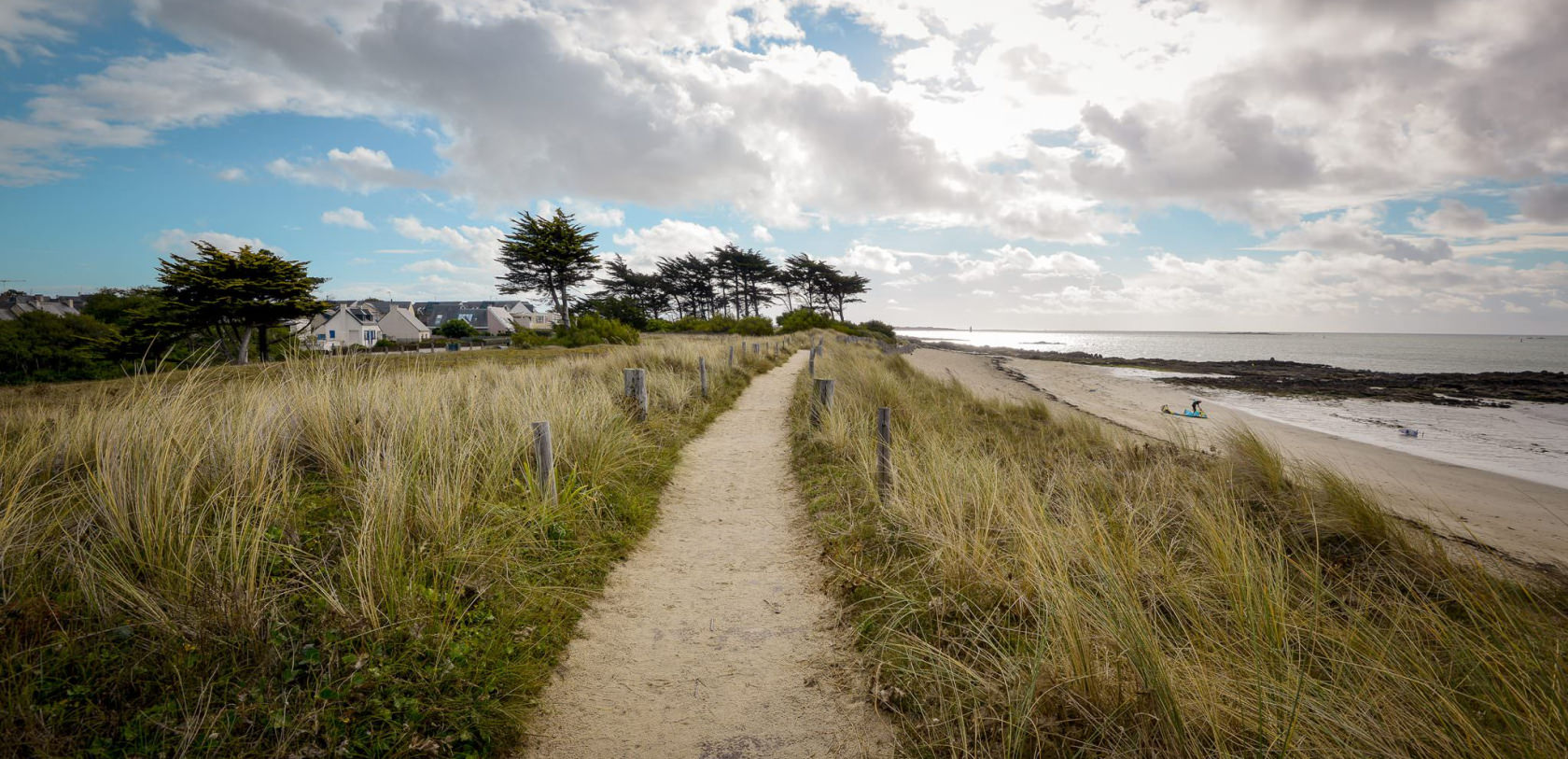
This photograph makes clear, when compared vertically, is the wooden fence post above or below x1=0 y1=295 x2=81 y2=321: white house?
below

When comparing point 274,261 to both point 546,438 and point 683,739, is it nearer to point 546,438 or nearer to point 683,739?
point 546,438

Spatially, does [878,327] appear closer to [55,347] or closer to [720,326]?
[720,326]

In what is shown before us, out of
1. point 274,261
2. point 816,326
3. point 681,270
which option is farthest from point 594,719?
point 681,270

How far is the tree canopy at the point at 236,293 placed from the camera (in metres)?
22.6

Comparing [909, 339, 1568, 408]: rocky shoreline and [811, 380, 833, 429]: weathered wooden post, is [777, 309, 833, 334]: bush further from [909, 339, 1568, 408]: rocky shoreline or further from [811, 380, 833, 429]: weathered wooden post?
[811, 380, 833, 429]: weathered wooden post

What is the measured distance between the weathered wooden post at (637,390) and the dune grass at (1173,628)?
4456 millimetres

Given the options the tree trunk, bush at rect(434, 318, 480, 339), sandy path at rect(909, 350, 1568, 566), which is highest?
bush at rect(434, 318, 480, 339)

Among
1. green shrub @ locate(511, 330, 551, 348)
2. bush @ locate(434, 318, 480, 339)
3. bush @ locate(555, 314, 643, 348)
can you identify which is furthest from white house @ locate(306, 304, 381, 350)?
bush @ locate(555, 314, 643, 348)

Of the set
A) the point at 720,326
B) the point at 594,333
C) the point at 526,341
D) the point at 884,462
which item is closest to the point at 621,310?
the point at 720,326

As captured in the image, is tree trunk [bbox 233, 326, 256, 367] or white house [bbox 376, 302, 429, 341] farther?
white house [bbox 376, 302, 429, 341]

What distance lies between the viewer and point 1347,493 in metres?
5.68

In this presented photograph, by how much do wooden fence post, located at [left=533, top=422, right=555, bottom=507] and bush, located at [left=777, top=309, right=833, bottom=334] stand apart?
50.9 meters

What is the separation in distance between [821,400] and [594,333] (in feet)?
75.1

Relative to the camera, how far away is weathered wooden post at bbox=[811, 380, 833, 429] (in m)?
9.46
